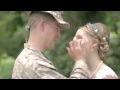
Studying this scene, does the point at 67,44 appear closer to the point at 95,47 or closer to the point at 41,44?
the point at 95,47

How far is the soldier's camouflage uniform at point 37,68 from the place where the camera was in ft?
17.4

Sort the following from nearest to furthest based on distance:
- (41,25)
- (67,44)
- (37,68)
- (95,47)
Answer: (37,68) < (41,25) < (95,47) < (67,44)

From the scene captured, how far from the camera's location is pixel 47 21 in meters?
5.57

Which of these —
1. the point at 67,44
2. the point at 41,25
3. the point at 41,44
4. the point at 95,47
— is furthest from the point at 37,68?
the point at 67,44

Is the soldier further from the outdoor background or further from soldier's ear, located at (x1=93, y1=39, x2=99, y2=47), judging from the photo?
the outdoor background

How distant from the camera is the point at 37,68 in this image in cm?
532

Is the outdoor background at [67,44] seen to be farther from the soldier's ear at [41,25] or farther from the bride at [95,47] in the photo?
the soldier's ear at [41,25]

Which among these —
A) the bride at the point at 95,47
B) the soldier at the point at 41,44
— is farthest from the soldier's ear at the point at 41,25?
the bride at the point at 95,47

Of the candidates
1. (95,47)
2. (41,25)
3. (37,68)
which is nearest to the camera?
(37,68)

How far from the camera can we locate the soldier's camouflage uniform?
5.30m
